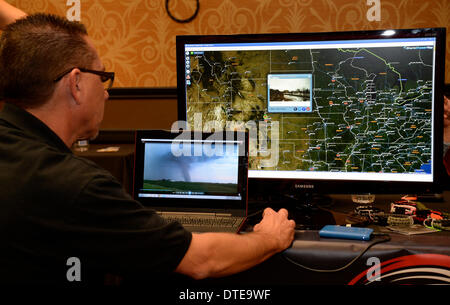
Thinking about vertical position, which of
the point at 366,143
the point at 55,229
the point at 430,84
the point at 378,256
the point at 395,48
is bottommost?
the point at 378,256

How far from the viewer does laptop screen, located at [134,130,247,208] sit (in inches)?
51.0

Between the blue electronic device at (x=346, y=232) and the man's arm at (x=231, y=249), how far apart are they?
88mm

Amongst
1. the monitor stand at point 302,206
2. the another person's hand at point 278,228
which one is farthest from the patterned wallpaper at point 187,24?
the another person's hand at point 278,228

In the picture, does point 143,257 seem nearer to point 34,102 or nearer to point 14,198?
point 14,198

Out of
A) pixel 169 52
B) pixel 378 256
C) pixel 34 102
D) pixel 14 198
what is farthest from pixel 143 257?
pixel 169 52

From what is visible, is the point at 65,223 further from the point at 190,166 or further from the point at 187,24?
the point at 187,24

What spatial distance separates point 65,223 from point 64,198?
4 centimetres

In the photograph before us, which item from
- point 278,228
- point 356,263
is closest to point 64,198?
point 278,228

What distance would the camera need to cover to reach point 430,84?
1296mm

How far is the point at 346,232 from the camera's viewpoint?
111cm

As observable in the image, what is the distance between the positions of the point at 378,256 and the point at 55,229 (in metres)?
0.75

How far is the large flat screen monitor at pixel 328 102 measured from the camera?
4.28 feet

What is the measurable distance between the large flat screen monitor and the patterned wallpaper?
144 centimetres

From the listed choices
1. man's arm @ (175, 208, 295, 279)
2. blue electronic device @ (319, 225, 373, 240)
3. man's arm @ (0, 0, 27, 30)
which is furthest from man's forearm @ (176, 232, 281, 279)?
man's arm @ (0, 0, 27, 30)
